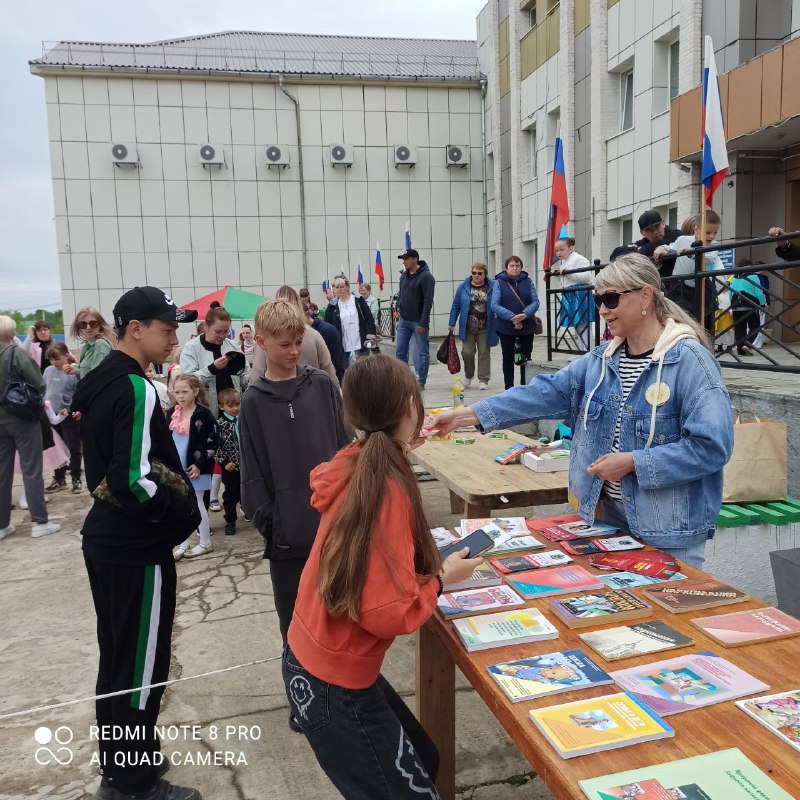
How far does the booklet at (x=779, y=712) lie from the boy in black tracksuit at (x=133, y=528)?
1.88 m

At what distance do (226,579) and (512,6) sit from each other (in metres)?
19.2

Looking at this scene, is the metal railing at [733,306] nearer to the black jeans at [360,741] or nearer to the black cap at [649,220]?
the black cap at [649,220]

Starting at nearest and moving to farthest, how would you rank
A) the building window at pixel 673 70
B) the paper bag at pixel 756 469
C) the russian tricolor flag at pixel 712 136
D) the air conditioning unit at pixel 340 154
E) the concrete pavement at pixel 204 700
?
the concrete pavement at pixel 204 700
the paper bag at pixel 756 469
the russian tricolor flag at pixel 712 136
the building window at pixel 673 70
the air conditioning unit at pixel 340 154

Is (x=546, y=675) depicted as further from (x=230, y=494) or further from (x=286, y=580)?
(x=230, y=494)

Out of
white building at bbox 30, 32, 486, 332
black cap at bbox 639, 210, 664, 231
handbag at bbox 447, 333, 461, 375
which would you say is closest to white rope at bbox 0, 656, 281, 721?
black cap at bbox 639, 210, 664, 231

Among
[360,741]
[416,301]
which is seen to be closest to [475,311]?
[416,301]

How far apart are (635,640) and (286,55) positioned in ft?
79.8

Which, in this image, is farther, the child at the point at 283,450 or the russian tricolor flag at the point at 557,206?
the russian tricolor flag at the point at 557,206

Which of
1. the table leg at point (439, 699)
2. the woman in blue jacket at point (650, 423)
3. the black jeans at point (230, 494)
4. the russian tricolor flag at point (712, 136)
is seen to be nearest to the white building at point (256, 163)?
the black jeans at point (230, 494)

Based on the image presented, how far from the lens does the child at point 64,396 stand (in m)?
7.66

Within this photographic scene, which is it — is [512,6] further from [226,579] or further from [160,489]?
[160,489]

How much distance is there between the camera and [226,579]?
4.86m

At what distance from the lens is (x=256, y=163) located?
→ 21141 millimetres

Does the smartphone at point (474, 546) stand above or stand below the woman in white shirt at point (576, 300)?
below
